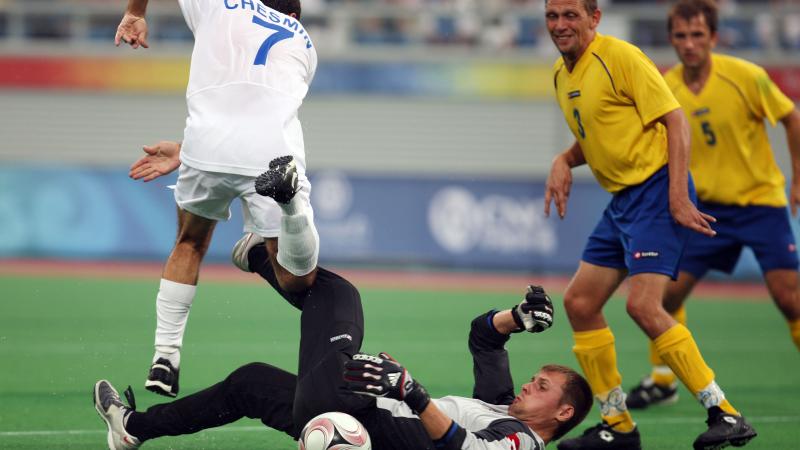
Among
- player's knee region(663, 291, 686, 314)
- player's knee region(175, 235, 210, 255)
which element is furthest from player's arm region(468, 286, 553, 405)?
player's knee region(663, 291, 686, 314)

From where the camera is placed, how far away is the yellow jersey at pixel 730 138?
752 centimetres

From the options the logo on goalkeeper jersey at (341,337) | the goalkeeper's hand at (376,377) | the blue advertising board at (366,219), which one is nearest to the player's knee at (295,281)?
the logo on goalkeeper jersey at (341,337)

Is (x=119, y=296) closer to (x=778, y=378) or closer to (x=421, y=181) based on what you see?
(x=421, y=181)

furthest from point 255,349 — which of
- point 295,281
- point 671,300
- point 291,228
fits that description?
point 291,228

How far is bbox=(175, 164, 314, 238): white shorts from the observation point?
541 centimetres

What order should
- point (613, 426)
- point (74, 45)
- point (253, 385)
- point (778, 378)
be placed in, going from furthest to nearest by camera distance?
1. point (74, 45)
2. point (778, 378)
3. point (613, 426)
4. point (253, 385)

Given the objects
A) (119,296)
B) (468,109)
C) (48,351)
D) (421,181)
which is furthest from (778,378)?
(468,109)

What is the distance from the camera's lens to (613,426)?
20.2 feet

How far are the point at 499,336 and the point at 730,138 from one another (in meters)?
2.92

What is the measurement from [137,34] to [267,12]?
79 cm

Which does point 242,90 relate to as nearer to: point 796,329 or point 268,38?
point 268,38

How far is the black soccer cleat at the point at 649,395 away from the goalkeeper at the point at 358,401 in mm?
2352

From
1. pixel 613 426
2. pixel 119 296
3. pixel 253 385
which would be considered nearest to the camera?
pixel 253 385

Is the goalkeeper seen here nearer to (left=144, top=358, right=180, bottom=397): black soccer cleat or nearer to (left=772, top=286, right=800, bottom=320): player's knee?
(left=144, top=358, right=180, bottom=397): black soccer cleat
